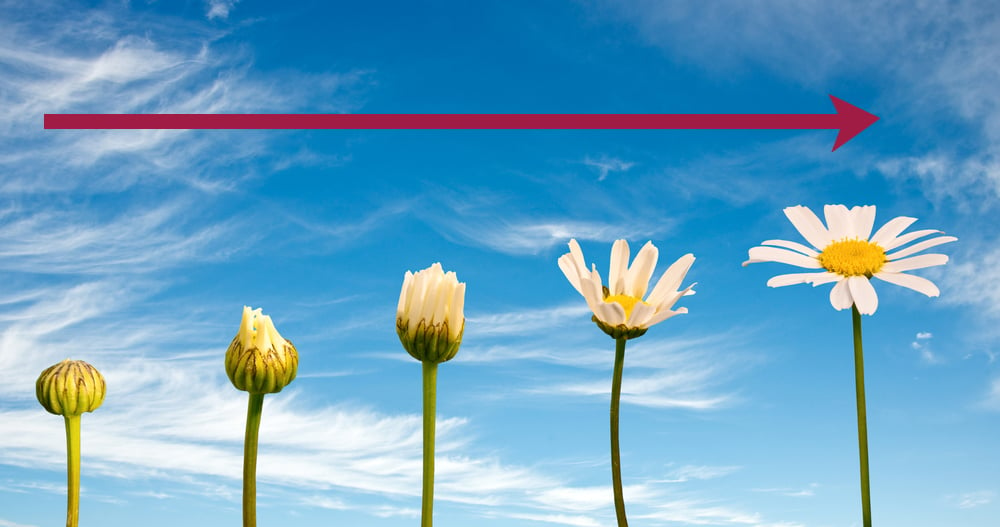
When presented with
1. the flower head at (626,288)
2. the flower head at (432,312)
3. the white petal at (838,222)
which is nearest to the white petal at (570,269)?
the flower head at (626,288)

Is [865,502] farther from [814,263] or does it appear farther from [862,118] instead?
[862,118]


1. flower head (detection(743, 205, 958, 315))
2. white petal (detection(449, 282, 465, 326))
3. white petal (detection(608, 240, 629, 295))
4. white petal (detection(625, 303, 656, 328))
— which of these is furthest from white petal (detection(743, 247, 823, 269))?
white petal (detection(449, 282, 465, 326))

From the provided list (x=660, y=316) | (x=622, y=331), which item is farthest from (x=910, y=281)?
(x=622, y=331)

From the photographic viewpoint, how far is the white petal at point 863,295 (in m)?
4.57

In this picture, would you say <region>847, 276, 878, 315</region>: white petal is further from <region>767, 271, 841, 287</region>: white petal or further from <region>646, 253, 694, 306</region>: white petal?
<region>646, 253, 694, 306</region>: white petal

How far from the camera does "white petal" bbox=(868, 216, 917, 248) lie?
5271mm

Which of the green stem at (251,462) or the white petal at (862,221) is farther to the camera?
the white petal at (862,221)

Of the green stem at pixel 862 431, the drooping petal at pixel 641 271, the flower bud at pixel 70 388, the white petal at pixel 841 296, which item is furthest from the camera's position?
the flower bud at pixel 70 388

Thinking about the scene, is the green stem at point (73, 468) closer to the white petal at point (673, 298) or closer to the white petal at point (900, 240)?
the white petal at point (673, 298)

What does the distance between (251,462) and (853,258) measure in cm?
338

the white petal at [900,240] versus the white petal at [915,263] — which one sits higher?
the white petal at [900,240]

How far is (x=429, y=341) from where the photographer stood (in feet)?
14.9

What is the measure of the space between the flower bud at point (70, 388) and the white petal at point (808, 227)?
4276 millimetres

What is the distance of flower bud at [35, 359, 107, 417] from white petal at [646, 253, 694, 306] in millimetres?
3371
